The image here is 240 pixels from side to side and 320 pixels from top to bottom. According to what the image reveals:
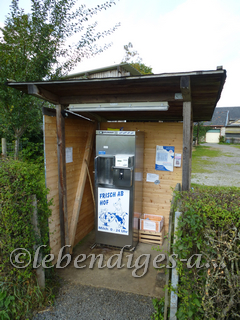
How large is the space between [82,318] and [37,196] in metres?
1.31

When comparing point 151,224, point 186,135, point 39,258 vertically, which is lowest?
point 151,224

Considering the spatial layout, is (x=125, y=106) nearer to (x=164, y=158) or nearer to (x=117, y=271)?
(x=164, y=158)

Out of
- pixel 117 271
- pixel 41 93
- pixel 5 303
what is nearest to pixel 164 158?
pixel 117 271

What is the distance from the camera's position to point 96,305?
233 cm

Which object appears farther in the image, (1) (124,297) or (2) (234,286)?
(1) (124,297)

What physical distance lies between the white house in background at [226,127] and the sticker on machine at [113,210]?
31082 millimetres

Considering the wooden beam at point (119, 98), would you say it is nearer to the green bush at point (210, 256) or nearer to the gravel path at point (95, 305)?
the green bush at point (210, 256)

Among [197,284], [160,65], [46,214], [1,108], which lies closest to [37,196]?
[46,214]

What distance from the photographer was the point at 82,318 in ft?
7.06

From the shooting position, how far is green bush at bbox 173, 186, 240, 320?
5.16 ft

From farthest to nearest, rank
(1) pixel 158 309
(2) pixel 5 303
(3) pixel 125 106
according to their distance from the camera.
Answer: (3) pixel 125 106
(1) pixel 158 309
(2) pixel 5 303

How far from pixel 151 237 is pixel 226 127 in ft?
115

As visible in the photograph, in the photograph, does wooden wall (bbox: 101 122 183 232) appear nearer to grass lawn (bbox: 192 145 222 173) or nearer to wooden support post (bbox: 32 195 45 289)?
wooden support post (bbox: 32 195 45 289)

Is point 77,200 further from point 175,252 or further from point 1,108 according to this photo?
point 1,108
